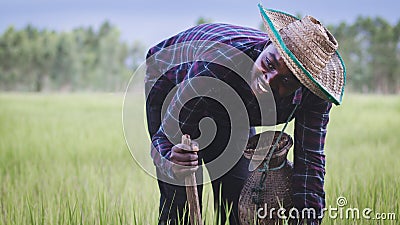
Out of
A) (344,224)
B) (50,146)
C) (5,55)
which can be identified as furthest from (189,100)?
(5,55)

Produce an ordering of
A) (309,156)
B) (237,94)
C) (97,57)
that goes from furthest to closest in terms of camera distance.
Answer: (97,57)
(309,156)
(237,94)

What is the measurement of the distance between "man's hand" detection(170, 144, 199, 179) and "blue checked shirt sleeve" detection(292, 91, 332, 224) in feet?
1.17

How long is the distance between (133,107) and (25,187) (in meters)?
1.07

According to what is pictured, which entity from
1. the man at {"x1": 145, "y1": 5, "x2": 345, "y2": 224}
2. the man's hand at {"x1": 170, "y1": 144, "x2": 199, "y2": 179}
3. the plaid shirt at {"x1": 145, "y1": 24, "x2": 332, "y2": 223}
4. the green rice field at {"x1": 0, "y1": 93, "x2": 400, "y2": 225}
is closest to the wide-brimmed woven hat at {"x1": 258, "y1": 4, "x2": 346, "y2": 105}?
the man at {"x1": 145, "y1": 5, "x2": 345, "y2": 224}

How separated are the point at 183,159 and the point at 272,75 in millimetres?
293

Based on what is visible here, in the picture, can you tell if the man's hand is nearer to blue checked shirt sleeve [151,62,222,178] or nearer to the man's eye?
blue checked shirt sleeve [151,62,222,178]

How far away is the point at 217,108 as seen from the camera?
1537 millimetres

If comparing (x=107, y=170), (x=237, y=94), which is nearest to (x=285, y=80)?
(x=237, y=94)

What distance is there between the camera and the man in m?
1.32

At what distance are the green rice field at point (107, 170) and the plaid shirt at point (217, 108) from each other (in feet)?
0.52

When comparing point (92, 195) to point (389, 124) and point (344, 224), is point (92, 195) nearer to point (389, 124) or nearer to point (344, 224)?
point (344, 224)

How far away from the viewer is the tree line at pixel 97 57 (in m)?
11.5

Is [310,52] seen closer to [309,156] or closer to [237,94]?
[237,94]

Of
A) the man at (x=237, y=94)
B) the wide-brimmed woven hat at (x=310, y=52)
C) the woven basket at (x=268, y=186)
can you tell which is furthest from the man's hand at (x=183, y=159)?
the wide-brimmed woven hat at (x=310, y=52)
